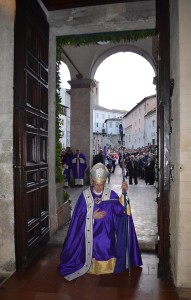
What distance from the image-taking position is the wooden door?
378 cm

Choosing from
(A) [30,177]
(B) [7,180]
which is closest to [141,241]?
(A) [30,177]

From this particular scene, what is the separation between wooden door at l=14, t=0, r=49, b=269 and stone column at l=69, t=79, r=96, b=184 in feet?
23.1

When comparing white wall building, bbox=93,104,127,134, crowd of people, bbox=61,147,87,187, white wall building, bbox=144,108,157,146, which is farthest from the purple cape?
white wall building, bbox=93,104,127,134

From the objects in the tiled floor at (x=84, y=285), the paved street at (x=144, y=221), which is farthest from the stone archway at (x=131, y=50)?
the tiled floor at (x=84, y=285)

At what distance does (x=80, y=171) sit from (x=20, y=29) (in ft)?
27.0

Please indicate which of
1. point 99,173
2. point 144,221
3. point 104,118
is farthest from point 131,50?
point 104,118

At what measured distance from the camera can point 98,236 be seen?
3.93 meters

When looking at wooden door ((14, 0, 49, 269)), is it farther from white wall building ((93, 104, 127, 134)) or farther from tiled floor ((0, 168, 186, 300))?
white wall building ((93, 104, 127, 134))

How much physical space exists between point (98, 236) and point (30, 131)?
193 centimetres

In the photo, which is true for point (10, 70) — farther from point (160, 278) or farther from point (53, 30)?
point (160, 278)

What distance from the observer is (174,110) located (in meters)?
3.66

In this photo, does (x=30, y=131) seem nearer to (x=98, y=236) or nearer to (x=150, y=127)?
(x=98, y=236)

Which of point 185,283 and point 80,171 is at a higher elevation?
point 80,171

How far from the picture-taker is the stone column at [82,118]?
1201 cm
